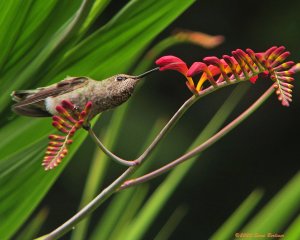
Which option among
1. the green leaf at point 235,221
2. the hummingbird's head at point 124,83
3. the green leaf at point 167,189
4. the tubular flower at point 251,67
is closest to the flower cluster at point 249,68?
the tubular flower at point 251,67

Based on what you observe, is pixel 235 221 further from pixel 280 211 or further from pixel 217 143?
pixel 217 143

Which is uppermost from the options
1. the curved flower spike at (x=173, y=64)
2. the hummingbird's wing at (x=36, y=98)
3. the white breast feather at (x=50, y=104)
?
the hummingbird's wing at (x=36, y=98)

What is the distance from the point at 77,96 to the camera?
2.43ft

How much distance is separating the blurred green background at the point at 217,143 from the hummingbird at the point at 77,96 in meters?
2.17

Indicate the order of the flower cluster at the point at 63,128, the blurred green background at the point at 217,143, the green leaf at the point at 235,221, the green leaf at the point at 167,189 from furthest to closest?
the blurred green background at the point at 217,143 → the green leaf at the point at 167,189 → the green leaf at the point at 235,221 → the flower cluster at the point at 63,128

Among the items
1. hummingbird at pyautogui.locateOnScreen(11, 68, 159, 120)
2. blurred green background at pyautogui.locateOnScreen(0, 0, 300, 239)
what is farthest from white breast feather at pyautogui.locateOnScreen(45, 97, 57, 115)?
blurred green background at pyautogui.locateOnScreen(0, 0, 300, 239)

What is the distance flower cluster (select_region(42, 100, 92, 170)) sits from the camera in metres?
0.59

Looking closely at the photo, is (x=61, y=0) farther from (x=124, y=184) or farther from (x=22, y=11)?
(x=124, y=184)

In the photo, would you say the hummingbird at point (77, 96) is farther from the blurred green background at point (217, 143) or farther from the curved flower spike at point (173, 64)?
the blurred green background at point (217, 143)

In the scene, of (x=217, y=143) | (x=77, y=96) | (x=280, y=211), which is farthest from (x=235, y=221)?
(x=217, y=143)

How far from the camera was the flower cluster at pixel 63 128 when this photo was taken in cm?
59

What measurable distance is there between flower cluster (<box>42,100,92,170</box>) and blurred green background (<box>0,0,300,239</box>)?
2.31 m

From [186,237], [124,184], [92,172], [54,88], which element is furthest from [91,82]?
[186,237]

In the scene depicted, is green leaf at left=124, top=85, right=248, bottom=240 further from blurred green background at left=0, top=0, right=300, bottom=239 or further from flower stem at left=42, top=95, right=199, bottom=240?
blurred green background at left=0, top=0, right=300, bottom=239
